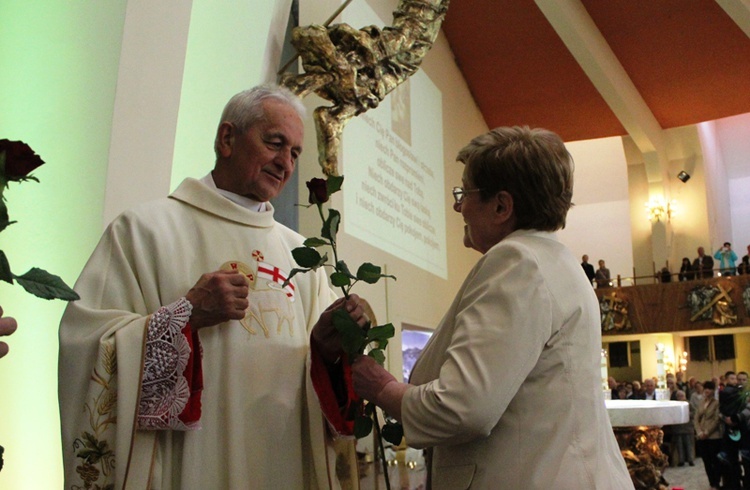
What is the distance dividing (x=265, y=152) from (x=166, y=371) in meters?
0.75

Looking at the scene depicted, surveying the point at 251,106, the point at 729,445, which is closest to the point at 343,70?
the point at 251,106

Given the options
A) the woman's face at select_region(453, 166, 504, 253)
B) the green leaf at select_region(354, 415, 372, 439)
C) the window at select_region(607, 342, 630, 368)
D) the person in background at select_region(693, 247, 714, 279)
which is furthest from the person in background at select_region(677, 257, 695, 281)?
the green leaf at select_region(354, 415, 372, 439)

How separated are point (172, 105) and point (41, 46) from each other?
2.33 feet

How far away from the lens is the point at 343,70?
712cm

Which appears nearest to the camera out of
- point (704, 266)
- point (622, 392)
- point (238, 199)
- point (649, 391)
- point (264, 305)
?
point (264, 305)

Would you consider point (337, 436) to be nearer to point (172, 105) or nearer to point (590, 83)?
point (172, 105)

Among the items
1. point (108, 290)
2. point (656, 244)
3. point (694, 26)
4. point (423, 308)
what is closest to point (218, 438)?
point (108, 290)

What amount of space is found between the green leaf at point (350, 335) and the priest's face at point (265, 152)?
648mm

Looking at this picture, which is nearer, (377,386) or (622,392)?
(377,386)

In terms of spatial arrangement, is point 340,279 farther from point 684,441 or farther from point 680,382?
point 680,382

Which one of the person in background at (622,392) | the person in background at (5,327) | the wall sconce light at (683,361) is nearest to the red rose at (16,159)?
the person in background at (5,327)

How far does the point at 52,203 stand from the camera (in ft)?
11.9

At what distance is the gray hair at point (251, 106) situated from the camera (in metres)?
2.54

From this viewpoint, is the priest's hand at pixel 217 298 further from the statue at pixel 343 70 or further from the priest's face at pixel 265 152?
the statue at pixel 343 70
